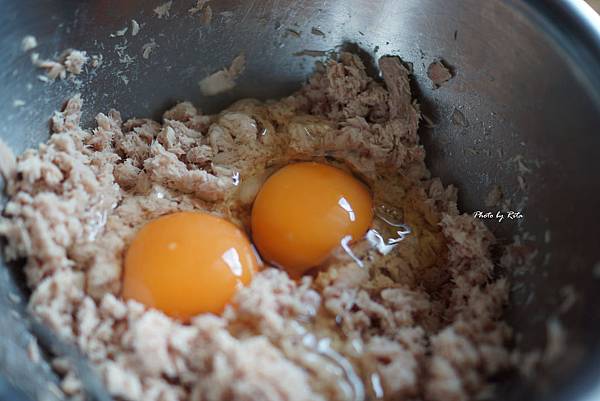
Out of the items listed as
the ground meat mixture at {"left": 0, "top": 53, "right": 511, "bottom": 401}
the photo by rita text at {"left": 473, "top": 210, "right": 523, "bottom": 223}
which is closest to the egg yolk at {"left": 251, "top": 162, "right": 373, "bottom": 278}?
the ground meat mixture at {"left": 0, "top": 53, "right": 511, "bottom": 401}

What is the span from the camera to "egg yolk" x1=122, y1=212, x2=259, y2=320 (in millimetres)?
1562

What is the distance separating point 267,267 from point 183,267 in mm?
309

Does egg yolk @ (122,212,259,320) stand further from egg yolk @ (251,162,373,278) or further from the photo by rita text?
the photo by rita text

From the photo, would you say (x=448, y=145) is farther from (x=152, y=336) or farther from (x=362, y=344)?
(x=152, y=336)

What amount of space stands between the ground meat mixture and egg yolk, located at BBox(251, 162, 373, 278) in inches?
2.5

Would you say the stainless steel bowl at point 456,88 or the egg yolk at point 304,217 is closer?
the stainless steel bowl at point 456,88

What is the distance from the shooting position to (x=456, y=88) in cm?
187

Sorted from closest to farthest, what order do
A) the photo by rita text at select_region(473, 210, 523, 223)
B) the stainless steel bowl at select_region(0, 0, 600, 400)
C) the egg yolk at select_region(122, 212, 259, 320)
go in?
the stainless steel bowl at select_region(0, 0, 600, 400), the egg yolk at select_region(122, 212, 259, 320), the photo by rita text at select_region(473, 210, 523, 223)

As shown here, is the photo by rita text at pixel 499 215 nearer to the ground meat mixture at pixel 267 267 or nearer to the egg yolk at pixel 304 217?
the ground meat mixture at pixel 267 267

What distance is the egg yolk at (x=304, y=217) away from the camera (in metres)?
1.76

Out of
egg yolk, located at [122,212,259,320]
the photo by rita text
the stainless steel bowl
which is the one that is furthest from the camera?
the photo by rita text

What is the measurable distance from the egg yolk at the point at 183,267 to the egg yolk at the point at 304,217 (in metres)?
0.13

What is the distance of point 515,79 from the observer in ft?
5.46

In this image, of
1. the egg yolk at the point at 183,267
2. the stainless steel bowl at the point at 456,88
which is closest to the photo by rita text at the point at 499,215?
the stainless steel bowl at the point at 456,88
